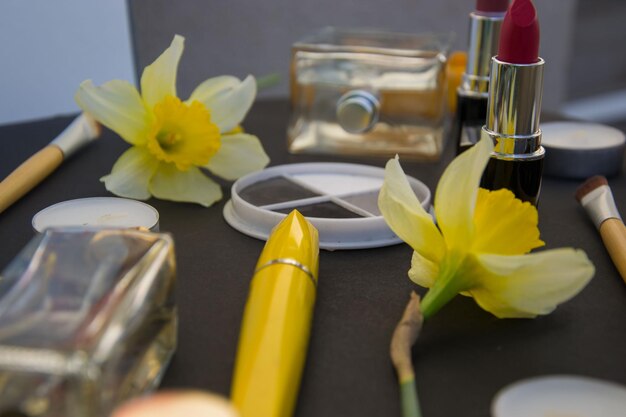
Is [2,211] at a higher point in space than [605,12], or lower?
higher

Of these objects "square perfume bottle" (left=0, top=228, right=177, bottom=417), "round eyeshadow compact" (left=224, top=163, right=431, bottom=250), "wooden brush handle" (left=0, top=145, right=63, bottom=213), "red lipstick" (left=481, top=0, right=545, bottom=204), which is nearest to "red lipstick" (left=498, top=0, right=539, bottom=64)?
"red lipstick" (left=481, top=0, right=545, bottom=204)

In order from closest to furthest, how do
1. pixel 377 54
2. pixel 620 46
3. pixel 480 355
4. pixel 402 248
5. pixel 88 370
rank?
pixel 88 370 < pixel 480 355 < pixel 402 248 < pixel 377 54 < pixel 620 46

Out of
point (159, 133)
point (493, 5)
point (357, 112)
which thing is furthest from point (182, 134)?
point (493, 5)

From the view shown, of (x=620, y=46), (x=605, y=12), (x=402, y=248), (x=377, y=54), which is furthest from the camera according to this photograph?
(x=605, y=12)

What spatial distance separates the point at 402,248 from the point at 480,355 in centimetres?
12

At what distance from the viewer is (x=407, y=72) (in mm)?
634

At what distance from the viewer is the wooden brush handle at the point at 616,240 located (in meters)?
0.43

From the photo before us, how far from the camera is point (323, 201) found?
51 cm

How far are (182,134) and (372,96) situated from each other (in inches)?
6.6

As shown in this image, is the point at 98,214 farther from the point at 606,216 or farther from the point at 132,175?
the point at 606,216

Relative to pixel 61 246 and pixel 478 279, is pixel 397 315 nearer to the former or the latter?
pixel 478 279

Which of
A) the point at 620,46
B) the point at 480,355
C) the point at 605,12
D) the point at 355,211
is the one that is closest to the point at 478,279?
the point at 480,355

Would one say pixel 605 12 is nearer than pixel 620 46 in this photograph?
No

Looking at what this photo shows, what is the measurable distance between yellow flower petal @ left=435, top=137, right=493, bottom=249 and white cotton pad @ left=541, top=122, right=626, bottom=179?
245 millimetres
